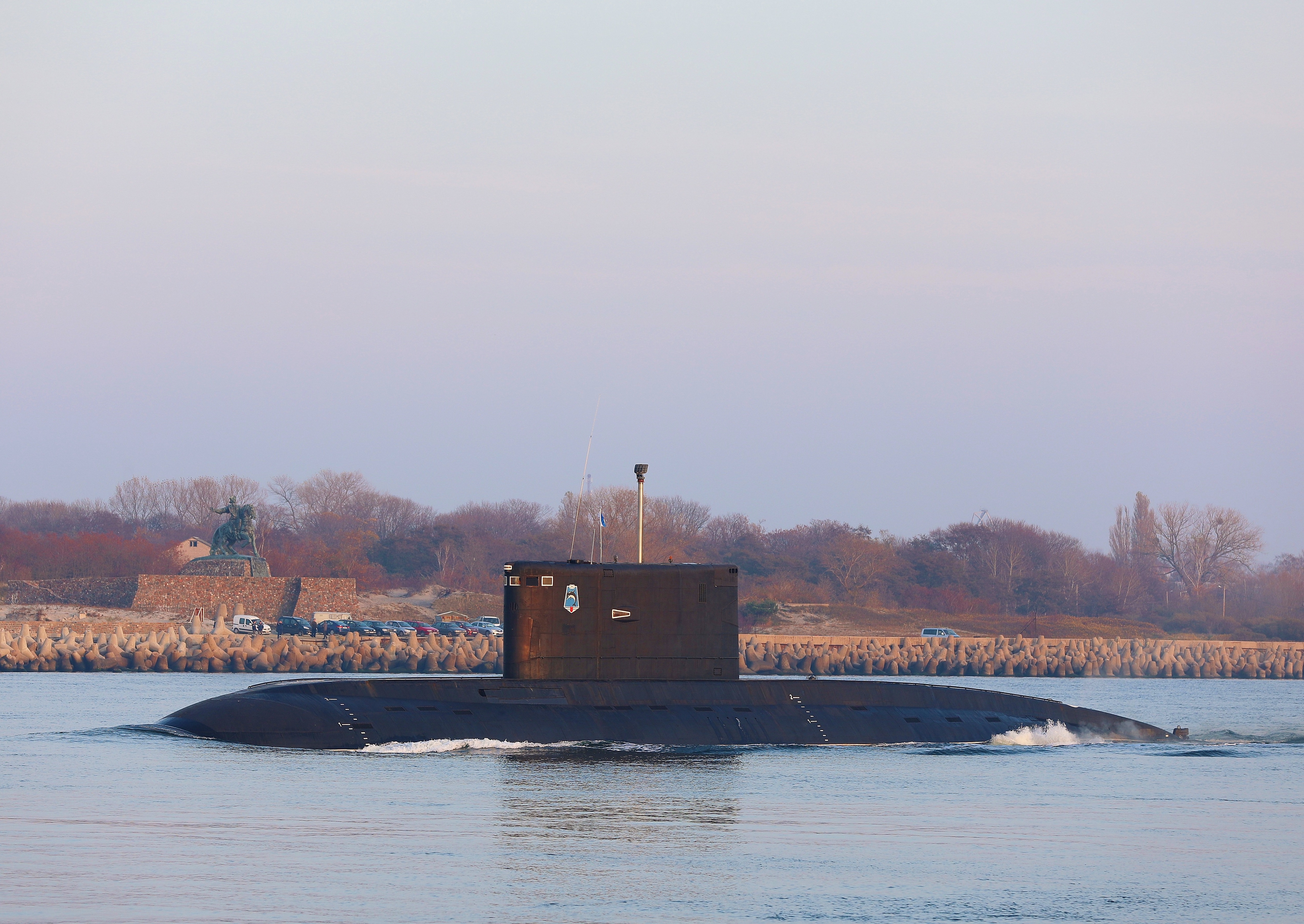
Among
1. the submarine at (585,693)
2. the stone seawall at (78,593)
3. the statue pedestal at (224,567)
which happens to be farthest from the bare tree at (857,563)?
the submarine at (585,693)

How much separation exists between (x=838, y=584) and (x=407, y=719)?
84.9 metres

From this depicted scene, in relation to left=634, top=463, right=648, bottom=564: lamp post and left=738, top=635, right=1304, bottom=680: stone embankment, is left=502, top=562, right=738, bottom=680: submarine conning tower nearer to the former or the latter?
left=634, top=463, right=648, bottom=564: lamp post

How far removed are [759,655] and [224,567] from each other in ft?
99.0

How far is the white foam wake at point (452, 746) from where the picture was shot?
67.7ft

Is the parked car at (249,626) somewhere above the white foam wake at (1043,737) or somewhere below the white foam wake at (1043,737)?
above

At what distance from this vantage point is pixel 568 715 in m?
21.2

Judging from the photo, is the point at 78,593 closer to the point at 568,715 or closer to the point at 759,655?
the point at 759,655

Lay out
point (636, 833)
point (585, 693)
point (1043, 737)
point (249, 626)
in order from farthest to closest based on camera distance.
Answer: point (249, 626) → point (1043, 737) → point (585, 693) → point (636, 833)

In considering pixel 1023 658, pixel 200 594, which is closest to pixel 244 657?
pixel 200 594

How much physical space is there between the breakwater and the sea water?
952 inches

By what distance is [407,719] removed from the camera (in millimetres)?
21047

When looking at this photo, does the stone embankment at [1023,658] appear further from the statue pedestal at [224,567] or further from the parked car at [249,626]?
the statue pedestal at [224,567]

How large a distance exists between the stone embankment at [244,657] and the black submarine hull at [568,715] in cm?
2811

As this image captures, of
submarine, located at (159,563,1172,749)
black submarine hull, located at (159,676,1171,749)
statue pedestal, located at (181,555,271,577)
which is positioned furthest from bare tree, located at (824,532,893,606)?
submarine, located at (159,563,1172,749)
